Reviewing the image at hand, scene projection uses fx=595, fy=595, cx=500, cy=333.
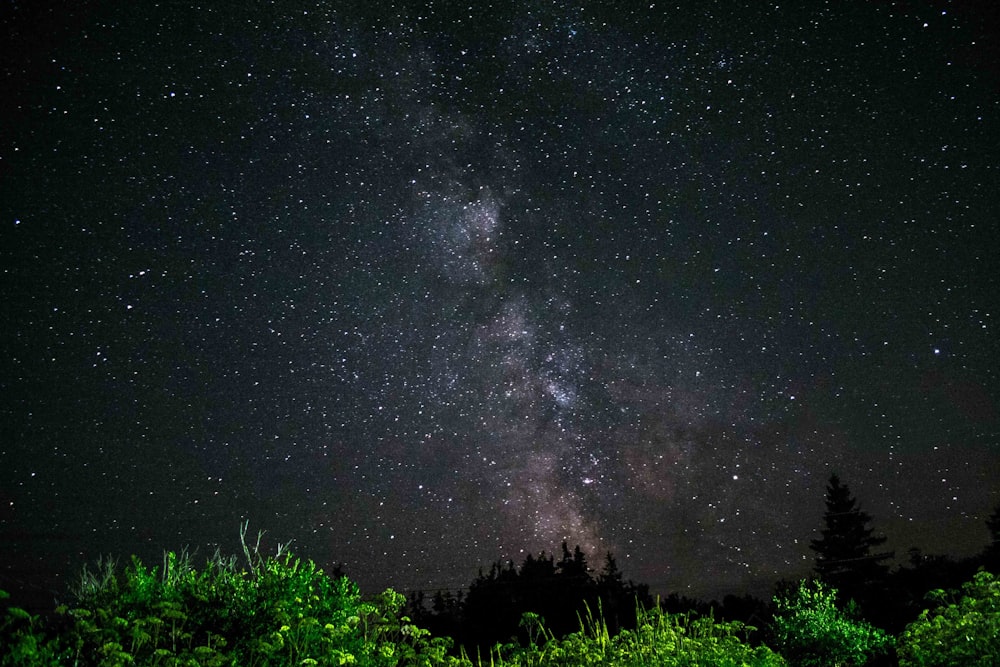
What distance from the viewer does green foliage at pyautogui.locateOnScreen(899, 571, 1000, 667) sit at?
7172 mm

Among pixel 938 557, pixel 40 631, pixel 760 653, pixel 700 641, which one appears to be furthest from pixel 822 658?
pixel 938 557

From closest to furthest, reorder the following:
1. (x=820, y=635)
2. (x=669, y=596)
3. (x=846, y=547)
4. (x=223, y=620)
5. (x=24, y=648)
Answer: (x=24, y=648), (x=223, y=620), (x=820, y=635), (x=669, y=596), (x=846, y=547)

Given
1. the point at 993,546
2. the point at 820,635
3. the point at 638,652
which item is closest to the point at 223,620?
the point at 638,652

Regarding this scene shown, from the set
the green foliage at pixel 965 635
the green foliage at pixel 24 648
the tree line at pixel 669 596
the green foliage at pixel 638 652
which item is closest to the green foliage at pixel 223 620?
the green foliage at pixel 24 648

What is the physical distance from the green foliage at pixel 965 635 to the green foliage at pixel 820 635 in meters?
7.19

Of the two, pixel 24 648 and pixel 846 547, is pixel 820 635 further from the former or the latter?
pixel 846 547

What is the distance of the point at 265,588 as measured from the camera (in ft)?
18.1

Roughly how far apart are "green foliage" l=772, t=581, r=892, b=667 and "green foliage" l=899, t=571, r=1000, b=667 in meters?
7.19

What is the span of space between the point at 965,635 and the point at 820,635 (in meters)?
9.13

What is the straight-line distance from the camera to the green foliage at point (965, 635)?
282 inches

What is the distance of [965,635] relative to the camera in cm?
742

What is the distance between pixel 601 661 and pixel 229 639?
209 inches

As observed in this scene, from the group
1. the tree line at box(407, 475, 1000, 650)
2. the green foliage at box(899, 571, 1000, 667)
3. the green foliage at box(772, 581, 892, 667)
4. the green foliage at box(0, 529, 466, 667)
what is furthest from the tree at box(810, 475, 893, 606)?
the green foliage at box(0, 529, 466, 667)

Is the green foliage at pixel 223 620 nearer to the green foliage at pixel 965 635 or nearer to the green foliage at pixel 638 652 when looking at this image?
the green foliage at pixel 638 652
